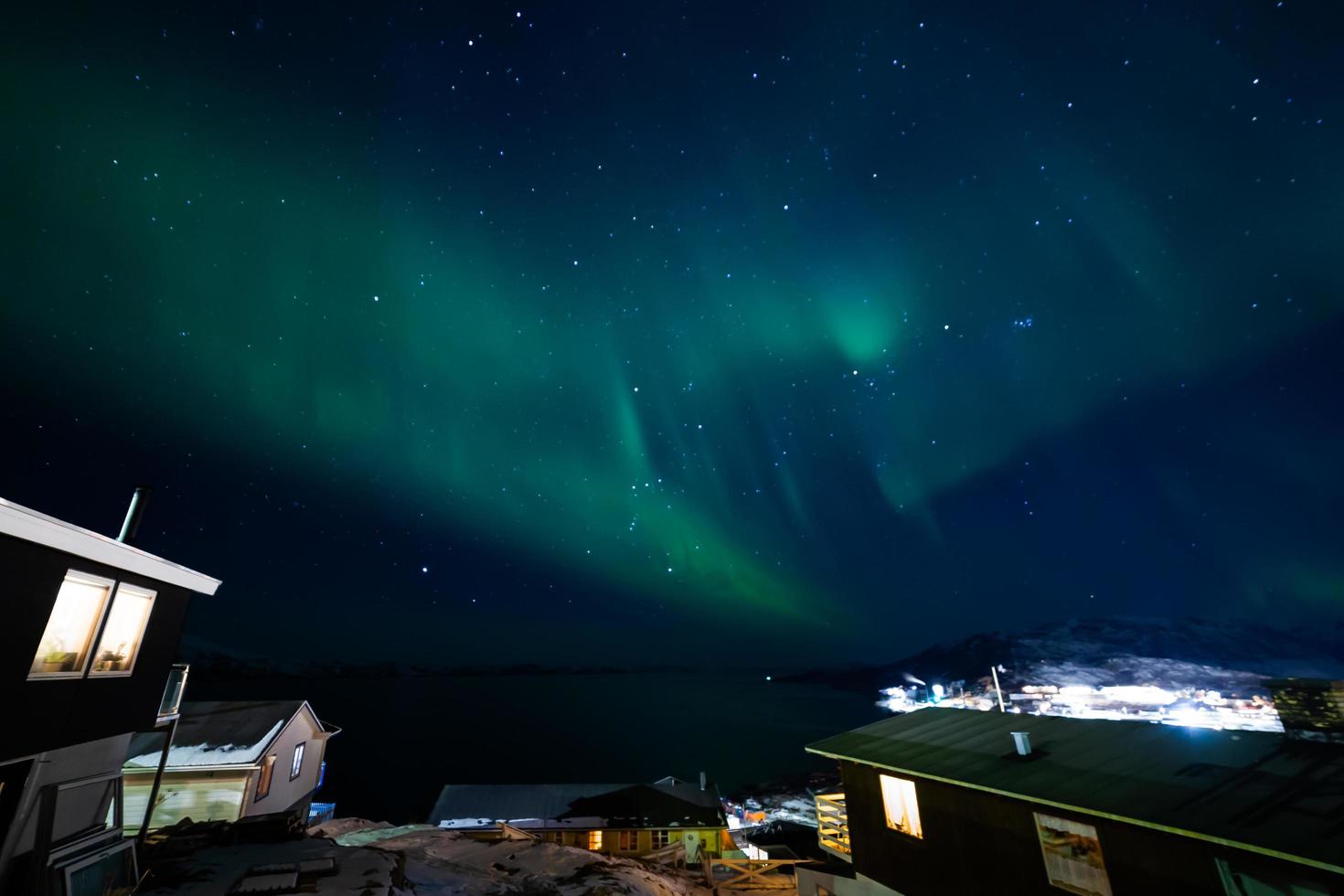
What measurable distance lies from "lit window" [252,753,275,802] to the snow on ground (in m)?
4.25

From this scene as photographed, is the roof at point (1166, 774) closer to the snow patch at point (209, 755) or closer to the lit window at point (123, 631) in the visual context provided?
the lit window at point (123, 631)

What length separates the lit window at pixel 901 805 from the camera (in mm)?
15949

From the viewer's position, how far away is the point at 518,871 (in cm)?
1841

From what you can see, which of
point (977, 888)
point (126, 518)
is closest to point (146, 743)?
point (126, 518)

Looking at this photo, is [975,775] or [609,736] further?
[609,736]

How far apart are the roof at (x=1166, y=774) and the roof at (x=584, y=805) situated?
2831cm

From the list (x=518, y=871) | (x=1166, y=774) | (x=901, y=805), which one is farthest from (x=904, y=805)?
(x=518, y=871)

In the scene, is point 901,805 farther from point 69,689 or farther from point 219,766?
point 219,766

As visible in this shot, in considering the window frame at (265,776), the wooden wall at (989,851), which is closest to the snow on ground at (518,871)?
the window frame at (265,776)

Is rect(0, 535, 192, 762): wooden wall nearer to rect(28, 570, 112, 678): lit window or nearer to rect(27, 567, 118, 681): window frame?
rect(27, 567, 118, 681): window frame

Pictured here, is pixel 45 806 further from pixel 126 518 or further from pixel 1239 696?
pixel 1239 696

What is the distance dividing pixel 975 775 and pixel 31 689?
67.2 feet

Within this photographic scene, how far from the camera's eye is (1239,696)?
361ft

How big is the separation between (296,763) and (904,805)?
30211 millimetres
